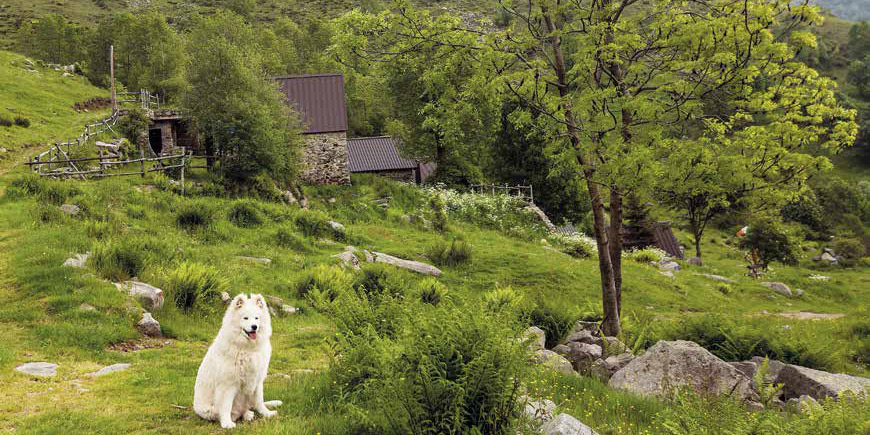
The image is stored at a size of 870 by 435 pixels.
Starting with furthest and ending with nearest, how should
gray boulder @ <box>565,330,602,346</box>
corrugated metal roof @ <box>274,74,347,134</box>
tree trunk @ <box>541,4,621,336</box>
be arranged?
corrugated metal roof @ <box>274,74,347,134</box>
tree trunk @ <box>541,4,621,336</box>
gray boulder @ <box>565,330,602,346</box>

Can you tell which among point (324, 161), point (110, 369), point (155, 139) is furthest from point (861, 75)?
point (110, 369)

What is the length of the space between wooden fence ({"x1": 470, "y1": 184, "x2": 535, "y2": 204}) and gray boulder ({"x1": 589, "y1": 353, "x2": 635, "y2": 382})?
105 ft

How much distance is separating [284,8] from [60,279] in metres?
169

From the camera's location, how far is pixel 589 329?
14.0 metres

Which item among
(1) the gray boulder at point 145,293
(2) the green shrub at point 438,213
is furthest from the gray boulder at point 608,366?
(2) the green shrub at point 438,213

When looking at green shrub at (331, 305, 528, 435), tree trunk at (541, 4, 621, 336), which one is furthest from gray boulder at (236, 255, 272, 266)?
green shrub at (331, 305, 528, 435)


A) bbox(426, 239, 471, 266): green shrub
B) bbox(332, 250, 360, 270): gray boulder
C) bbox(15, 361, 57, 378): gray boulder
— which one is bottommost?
bbox(426, 239, 471, 266): green shrub

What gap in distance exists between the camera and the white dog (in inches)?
263

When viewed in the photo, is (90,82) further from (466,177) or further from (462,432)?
(462,432)

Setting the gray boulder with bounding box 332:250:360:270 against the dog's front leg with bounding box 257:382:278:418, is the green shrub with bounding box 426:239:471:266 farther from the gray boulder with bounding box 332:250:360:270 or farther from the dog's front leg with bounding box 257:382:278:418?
the dog's front leg with bounding box 257:382:278:418

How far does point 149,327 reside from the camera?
12.2m

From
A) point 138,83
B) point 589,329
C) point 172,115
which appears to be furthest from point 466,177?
point 138,83

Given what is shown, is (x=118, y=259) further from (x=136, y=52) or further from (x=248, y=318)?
(x=136, y=52)

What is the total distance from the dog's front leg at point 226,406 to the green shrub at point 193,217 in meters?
16.5
